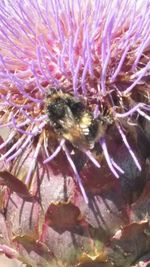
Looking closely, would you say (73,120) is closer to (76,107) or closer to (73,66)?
(76,107)

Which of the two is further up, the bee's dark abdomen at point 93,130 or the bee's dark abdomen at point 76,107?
the bee's dark abdomen at point 76,107

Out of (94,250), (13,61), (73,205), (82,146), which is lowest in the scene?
(94,250)

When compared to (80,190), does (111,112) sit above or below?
above

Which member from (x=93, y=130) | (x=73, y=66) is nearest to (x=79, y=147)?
(x=93, y=130)

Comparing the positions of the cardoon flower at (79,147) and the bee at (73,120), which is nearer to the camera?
the bee at (73,120)

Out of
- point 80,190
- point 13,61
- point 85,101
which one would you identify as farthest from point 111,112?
point 13,61

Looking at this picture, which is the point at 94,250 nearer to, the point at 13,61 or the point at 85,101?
the point at 85,101
